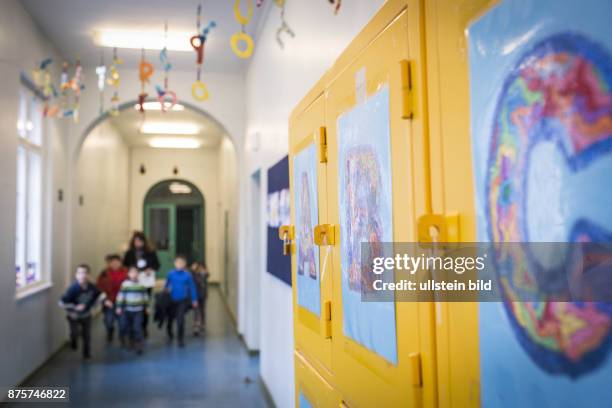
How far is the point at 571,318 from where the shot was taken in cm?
81

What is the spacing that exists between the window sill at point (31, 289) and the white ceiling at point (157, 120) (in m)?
3.62

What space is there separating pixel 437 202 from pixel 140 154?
1468 centimetres

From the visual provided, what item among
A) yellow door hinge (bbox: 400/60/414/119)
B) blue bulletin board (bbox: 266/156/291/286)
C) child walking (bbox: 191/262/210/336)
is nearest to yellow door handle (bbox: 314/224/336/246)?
yellow door hinge (bbox: 400/60/414/119)

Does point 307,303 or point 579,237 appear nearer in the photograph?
point 579,237

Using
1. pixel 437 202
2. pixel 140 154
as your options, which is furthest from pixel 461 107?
pixel 140 154

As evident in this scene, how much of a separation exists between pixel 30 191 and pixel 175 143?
8024mm

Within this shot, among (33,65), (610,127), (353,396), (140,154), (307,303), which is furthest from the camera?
(140,154)

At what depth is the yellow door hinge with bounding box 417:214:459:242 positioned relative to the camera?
111 cm

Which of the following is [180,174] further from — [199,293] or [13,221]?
[13,221]

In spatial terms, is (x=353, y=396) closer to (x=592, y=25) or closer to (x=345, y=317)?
(x=345, y=317)

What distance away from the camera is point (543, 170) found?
855 millimetres

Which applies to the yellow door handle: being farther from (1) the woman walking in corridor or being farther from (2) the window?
(1) the woman walking in corridor

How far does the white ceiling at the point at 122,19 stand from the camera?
5.07 m

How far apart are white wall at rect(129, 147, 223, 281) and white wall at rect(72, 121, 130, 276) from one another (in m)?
0.57
